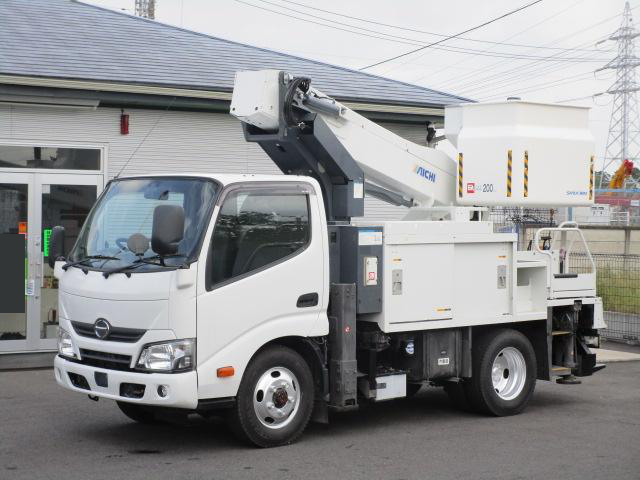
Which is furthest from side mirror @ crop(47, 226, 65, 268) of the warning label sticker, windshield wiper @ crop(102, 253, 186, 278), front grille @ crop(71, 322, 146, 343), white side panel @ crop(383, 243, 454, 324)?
white side panel @ crop(383, 243, 454, 324)

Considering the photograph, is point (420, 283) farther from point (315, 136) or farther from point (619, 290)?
point (619, 290)

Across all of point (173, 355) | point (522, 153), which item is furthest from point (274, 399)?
point (522, 153)

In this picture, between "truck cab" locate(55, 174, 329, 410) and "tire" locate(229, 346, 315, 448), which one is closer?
"truck cab" locate(55, 174, 329, 410)

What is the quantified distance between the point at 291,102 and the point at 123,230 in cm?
207

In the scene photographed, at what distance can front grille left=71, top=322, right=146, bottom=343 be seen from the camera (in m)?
8.07

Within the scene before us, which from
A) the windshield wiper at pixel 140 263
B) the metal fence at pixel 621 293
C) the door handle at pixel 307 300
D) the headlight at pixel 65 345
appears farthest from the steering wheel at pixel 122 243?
the metal fence at pixel 621 293

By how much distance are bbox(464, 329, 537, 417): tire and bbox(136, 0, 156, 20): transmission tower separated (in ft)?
137

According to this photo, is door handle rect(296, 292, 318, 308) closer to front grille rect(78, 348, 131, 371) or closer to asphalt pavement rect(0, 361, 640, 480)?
asphalt pavement rect(0, 361, 640, 480)

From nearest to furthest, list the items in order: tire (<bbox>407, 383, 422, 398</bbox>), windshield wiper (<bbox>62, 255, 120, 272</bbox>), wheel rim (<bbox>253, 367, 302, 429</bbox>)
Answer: wheel rim (<bbox>253, 367, 302, 429</bbox>), windshield wiper (<bbox>62, 255, 120, 272</bbox>), tire (<bbox>407, 383, 422, 398</bbox>)

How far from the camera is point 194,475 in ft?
24.7

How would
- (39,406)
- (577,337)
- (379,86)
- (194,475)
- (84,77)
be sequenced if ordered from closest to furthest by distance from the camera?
(194,475)
(39,406)
(577,337)
(84,77)
(379,86)

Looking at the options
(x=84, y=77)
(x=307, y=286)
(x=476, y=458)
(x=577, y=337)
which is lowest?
(x=476, y=458)

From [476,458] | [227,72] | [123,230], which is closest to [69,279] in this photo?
[123,230]

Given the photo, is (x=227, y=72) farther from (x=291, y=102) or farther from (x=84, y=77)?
Answer: (x=291, y=102)
